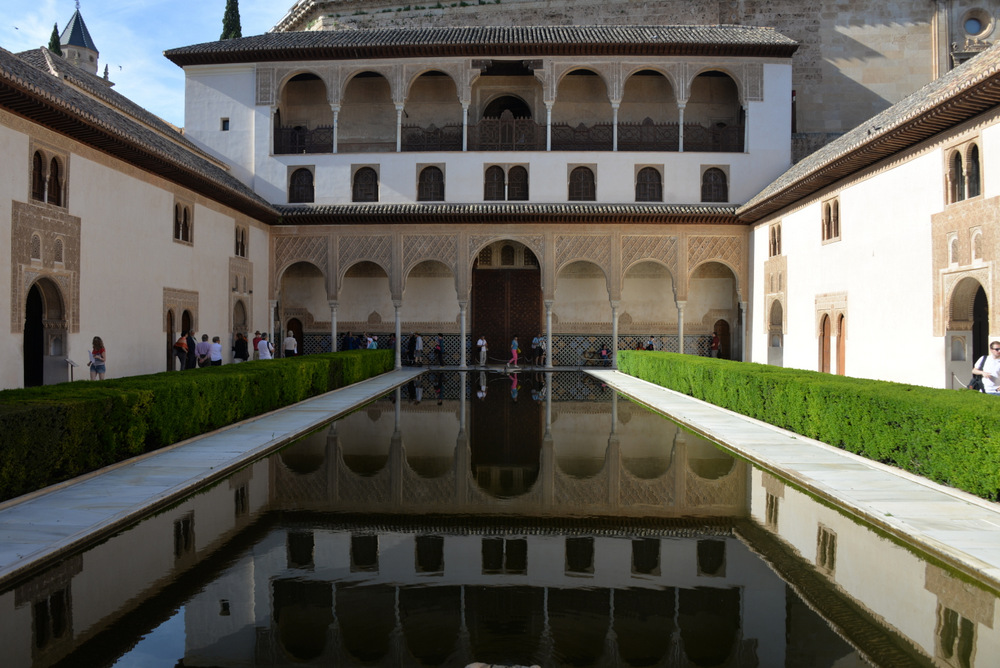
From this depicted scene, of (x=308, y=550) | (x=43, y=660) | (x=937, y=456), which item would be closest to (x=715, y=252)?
(x=937, y=456)

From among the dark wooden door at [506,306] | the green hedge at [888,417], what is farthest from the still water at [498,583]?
the dark wooden door at [506,306]

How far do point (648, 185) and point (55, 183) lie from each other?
16.5 meters

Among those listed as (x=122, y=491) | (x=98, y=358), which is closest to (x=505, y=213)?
(x=98, y=358)

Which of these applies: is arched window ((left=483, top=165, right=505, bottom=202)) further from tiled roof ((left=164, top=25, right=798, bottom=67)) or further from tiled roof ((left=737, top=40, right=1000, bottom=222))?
tiled roof ((left=737, top=40, right=1000, bottom=222))

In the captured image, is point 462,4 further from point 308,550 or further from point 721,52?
point 308,550

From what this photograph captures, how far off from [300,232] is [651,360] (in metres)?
11.3

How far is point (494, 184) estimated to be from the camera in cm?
2483

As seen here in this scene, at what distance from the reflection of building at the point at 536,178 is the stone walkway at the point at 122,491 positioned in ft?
23.0

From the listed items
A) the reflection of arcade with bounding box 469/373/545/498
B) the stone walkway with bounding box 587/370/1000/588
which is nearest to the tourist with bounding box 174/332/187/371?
the reflection of arcade with bounding box 469/373/545/498

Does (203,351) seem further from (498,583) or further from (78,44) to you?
(78,44)

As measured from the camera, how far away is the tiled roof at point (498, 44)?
23.7 metres

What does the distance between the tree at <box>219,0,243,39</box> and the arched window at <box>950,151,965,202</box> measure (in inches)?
1229

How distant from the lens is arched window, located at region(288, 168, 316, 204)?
25.0m

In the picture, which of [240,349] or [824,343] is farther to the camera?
[240,349]
